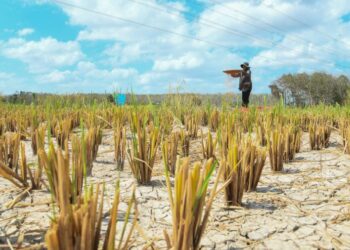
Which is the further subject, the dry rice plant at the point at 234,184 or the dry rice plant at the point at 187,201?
the dry rice plant at the point at 234,184

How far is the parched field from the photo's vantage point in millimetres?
1448

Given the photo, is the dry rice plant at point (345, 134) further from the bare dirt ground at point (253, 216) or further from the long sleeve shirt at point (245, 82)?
the long sleeve shirt at point (245, 82)

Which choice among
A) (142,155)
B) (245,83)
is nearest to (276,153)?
(142,155)

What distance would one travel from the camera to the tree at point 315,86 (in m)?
35.2

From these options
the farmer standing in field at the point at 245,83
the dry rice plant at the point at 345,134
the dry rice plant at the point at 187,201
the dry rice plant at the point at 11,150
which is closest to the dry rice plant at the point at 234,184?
the dry rice plant at the point at 187,201

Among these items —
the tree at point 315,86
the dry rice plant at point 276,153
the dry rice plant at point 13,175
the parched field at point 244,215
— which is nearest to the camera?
the parched field at point 244,215

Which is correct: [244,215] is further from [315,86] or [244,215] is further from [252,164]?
[315,86]

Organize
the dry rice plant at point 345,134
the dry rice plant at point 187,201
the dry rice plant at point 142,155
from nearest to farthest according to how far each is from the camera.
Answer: the dry rice plant at point 187,201 → the dry rice plant at point 142,155 → the dry rice plant at point 345,134

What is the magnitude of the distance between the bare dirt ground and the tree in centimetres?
3335

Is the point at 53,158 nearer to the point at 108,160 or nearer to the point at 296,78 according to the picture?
the point at 108,160

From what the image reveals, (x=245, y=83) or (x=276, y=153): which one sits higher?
(x=245, y=83)

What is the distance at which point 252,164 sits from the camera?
2.03 m

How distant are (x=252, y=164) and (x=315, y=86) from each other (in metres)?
36.3

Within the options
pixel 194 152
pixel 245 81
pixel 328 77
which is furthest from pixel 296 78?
pixel 194 152
